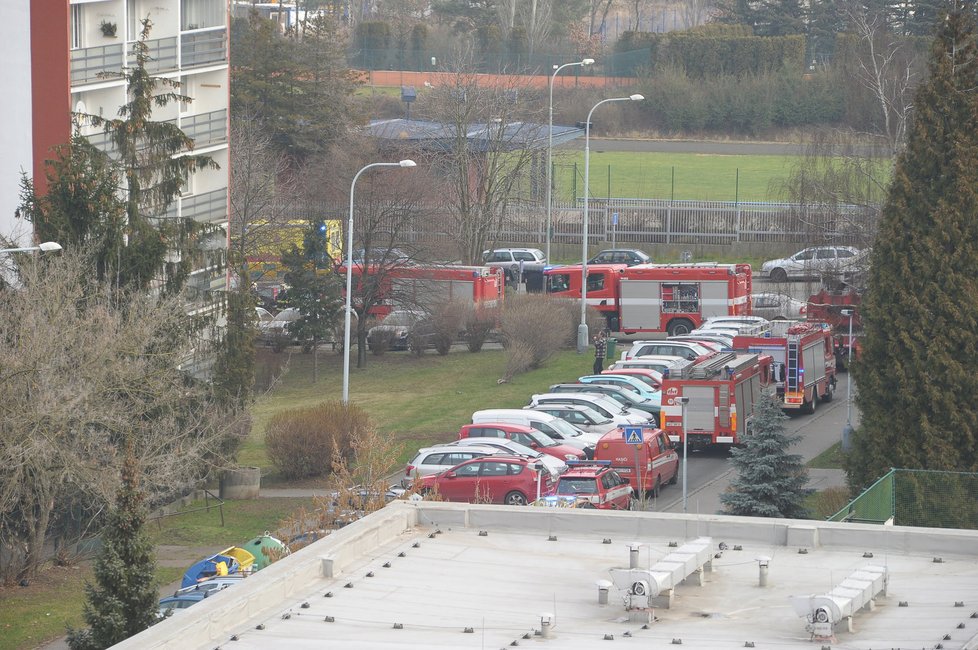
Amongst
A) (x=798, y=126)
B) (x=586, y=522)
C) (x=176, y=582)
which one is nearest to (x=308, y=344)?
(x=176, y=582)

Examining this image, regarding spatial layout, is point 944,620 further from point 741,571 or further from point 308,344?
point 308,344

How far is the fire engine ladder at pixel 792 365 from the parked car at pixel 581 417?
17.3ft

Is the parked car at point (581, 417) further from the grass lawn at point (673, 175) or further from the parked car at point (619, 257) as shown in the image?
the grass lawn at point (673, 175)

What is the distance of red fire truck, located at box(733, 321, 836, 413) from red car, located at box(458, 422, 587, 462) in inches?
282

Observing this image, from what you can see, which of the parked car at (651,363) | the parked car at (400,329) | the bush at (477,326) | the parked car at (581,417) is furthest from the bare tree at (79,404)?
the bush at (477,326)

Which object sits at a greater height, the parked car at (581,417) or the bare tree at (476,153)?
the bare tree at (476,153)

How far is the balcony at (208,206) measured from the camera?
1832 inches

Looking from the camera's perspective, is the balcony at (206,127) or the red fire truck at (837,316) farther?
the balcony at (206,127)

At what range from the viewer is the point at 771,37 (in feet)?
322

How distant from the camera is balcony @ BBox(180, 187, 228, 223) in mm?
46531

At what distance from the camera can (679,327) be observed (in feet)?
161

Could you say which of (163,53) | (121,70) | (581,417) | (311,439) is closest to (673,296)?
(581,417)

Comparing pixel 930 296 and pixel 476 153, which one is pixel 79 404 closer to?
pixel 930 296

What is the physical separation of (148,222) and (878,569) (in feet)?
70.6
